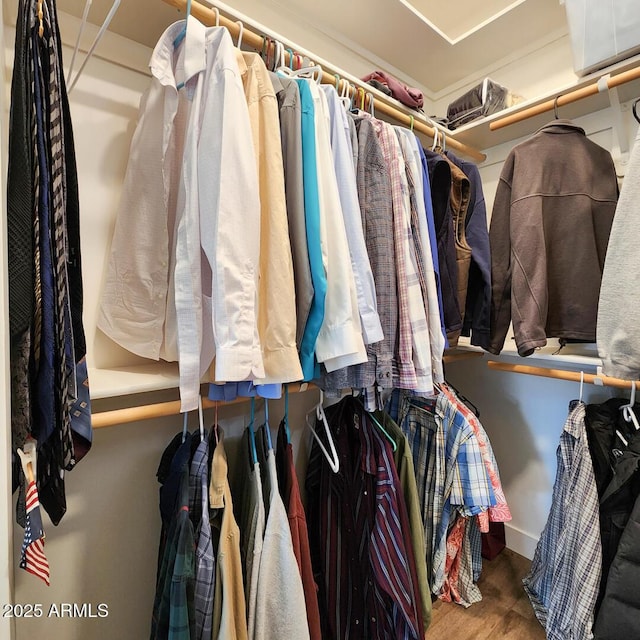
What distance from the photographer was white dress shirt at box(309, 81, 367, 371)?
0.72 metres

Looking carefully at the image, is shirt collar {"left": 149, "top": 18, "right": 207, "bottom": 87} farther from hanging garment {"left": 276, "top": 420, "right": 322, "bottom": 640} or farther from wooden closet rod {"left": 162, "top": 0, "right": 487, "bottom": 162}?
hanging garment {"left": 276, "top": 420, "right": 322, "bottom": 640}

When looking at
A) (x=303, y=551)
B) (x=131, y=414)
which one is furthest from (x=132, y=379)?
(x=303, y=551)

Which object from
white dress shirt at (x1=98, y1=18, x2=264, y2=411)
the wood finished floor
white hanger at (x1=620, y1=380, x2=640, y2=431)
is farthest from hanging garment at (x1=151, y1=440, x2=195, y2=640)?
white hanger at (x1=620, y1=380, x2=640, y2=431)

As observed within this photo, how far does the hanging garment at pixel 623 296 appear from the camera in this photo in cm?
78

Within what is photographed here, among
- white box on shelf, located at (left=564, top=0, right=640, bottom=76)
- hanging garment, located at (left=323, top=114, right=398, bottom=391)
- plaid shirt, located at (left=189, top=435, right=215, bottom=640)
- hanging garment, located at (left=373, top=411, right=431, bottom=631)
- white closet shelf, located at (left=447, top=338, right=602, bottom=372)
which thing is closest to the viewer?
plaid shirt, located at (left=189, top=435, right=215, bottom=640)

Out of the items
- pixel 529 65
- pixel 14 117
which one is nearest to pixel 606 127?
pixel 529 65

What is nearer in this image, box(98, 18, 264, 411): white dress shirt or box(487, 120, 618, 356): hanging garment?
box(98, 18, 264, 411): white dress shirt

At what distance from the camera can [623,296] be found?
2.62 feet

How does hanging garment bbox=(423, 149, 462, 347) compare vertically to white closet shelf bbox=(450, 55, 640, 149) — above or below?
below

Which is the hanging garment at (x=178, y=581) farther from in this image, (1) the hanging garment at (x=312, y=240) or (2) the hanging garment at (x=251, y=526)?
(1) the hanging garment at (x=312, y=240)

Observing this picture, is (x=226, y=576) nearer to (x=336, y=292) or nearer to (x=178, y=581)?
(x=178, y=581)

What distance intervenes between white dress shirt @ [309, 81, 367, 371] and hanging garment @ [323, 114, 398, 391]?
9cm

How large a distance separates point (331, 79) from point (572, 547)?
152 cm

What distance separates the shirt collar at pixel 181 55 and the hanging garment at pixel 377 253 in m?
0.40
